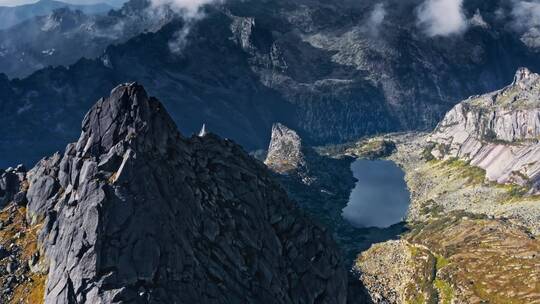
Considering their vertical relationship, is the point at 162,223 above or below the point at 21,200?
below

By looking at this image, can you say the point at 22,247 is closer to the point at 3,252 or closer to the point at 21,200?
the point at 3,252

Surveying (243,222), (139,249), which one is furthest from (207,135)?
(139,249)

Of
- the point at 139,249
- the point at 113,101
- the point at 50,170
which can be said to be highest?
the point at 113,101

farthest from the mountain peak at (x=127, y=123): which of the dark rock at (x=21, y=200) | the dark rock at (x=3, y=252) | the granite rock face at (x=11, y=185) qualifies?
the granite rock face at (x=11, y=185)

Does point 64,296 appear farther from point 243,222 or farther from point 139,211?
point 243,222

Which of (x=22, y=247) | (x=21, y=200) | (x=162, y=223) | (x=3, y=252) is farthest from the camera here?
(x=21, y=200)

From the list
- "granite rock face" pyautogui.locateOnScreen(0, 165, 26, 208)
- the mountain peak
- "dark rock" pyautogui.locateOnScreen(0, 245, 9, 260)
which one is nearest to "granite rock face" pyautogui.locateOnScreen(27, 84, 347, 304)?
the mountain peak

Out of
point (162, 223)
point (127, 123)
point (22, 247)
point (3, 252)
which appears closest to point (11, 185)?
point (3, 252)

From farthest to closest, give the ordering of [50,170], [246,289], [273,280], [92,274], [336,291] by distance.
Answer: [336,291], [50,170], [273,280], [246,289], [92,274]

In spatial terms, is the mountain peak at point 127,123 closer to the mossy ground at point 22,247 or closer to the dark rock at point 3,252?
the mossy ground at point 22,247
